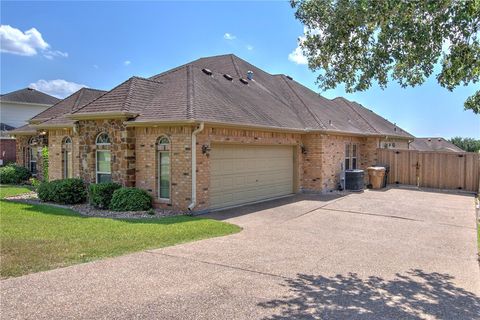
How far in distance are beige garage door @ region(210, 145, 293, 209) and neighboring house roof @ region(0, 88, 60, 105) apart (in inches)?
1008

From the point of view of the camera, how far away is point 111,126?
12.7 metres

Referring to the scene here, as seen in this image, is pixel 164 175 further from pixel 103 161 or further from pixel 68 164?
pixel 68 164

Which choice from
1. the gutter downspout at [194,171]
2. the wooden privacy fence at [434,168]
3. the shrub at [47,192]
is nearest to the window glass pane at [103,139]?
the shrub at [47,192]

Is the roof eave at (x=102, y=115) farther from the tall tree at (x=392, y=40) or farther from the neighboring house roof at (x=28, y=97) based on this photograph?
the neighboring house roof at (x=28, y=97)

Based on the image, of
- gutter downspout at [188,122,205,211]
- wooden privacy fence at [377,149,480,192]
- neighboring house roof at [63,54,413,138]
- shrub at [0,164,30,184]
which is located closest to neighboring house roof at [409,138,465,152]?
wooden privacy fence at [377,149,480,192]

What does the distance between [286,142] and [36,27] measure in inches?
454

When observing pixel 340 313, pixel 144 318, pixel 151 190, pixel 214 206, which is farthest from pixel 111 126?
pixel 340 313

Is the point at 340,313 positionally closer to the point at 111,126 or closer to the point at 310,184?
the point at 111,126

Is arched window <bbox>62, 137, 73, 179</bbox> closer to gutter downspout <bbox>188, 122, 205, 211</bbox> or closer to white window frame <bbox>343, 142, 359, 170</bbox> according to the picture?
gutter downspout <bbox>188, 122, 205, 211</bbox>

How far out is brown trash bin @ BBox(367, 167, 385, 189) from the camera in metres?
19.5

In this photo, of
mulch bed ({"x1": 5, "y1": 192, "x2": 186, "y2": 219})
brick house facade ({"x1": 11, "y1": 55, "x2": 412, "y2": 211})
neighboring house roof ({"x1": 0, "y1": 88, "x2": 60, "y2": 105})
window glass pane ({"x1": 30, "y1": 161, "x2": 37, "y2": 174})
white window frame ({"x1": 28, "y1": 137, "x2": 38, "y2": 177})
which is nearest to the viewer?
mulch bed ({"x1": 5, "y1": 192, "x2": 186, "y2": 219})

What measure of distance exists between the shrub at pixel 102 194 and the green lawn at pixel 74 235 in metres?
0.88

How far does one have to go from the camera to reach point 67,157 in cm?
1644

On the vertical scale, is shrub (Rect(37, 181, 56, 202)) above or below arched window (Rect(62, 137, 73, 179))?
below
